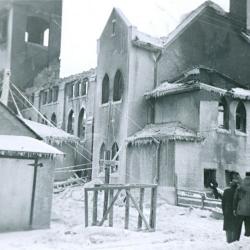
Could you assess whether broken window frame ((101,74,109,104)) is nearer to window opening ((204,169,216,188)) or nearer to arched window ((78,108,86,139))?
arched window ((78,108,86,139))

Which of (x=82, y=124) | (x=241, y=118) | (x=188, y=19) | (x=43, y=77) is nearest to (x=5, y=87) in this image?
(x=241, y=118)

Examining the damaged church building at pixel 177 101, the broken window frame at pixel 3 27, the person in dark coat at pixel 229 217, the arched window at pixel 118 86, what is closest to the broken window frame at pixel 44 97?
the broken window frame at pixel 3 27

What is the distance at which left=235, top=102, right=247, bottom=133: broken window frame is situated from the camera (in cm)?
2661

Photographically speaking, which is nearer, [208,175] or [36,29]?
[208,175]

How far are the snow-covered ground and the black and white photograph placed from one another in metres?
0.05

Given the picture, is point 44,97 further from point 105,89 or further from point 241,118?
point 241,118

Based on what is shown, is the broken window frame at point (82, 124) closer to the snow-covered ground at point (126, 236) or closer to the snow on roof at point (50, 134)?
the snow on roof at point (50, 134)

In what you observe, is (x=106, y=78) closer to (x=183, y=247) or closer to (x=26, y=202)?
(x=26, y=202)

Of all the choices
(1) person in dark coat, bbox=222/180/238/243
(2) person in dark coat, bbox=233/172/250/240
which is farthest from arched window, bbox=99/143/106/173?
(2) person in dark coat, bbox=233/172/250/240

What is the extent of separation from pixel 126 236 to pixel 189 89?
44.2ft

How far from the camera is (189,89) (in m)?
24.9

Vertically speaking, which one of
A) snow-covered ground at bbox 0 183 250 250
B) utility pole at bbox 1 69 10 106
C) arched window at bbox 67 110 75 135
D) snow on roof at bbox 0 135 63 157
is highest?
arched window at bbox 67 110 75 135

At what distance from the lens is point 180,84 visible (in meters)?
26.0

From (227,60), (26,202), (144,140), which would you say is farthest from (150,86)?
(26,202)
